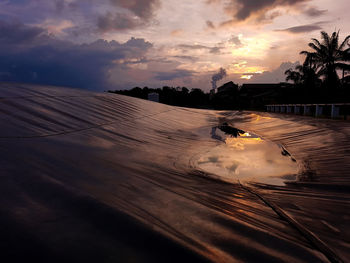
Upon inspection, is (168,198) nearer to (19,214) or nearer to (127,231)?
(127,231)

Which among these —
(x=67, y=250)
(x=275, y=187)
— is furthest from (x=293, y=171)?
(x=67, y=250)

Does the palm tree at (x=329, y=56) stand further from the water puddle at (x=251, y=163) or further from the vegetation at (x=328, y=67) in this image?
the water puddle at (x=251, y=163)

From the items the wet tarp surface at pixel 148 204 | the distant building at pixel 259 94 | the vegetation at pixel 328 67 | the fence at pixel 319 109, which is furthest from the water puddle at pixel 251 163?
the distant building at pixel 259 94

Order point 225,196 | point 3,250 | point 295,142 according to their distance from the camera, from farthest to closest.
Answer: point 295,142, point 225,196, point 3,250

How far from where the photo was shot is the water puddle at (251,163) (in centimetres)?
382

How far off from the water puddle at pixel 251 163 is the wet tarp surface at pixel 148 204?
0.06 meters

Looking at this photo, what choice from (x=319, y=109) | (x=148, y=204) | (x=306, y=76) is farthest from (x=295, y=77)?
(x=148, y=204)

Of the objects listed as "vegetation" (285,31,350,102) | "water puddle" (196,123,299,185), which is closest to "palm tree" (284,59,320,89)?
"vegetation" (285,31,350,102)

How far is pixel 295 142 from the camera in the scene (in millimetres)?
6176

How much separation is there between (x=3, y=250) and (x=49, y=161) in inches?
60.6

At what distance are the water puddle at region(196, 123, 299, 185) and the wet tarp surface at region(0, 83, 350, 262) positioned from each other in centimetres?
6

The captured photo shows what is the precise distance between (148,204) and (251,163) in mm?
3176

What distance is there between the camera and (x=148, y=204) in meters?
2.06

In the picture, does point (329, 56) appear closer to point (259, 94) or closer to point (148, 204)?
point (259, 94)
